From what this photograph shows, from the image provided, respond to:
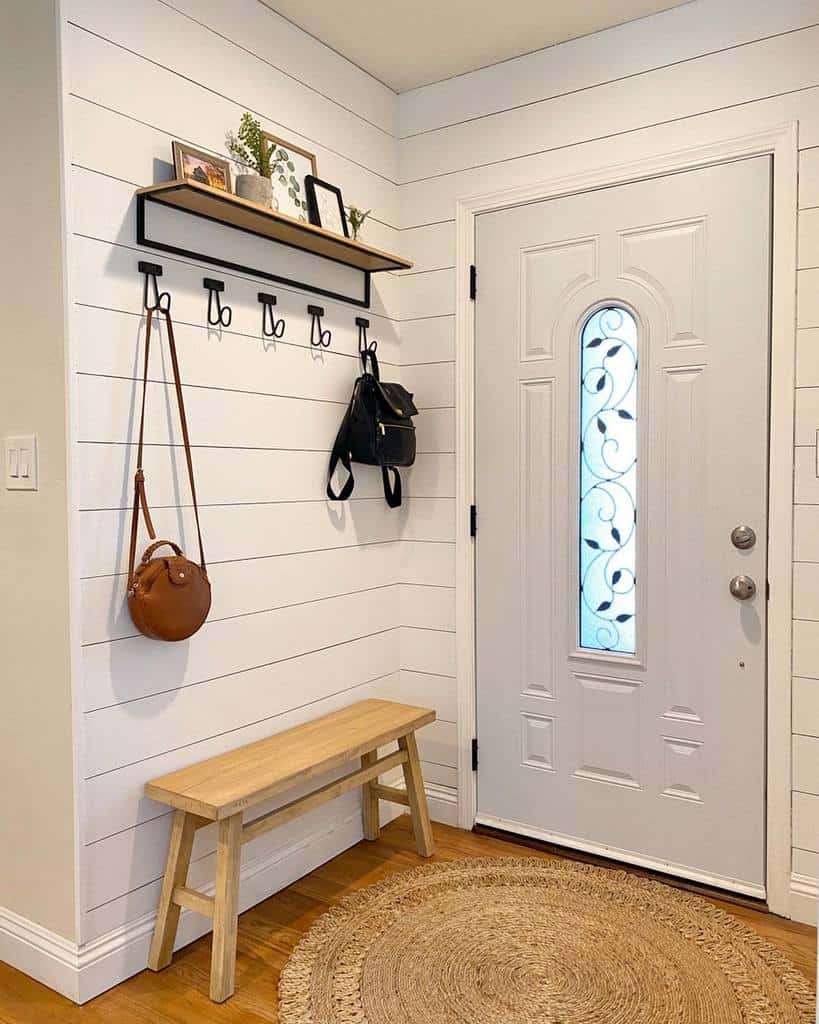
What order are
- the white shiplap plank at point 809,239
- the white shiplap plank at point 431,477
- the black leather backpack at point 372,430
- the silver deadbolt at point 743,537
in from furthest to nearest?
the white shiplap plank at point 431,477 < the black leather backpack at point 372,430 < the silver deadbolt at point 743,537 < the white shiplap plank at point 809,239

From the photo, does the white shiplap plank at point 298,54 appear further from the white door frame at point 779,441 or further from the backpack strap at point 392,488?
the backpack strap at point 392,488

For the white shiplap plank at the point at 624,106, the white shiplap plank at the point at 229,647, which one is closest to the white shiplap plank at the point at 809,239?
the white shiplap plank at the point at 624,106

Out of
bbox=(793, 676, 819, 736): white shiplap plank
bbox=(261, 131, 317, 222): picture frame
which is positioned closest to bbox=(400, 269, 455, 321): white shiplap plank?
bbox=(261, 131, 317, 222): picture frame

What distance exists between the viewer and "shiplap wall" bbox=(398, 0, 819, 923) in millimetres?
2242

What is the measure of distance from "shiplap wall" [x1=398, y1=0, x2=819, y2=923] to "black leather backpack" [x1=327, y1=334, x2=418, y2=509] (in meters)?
0.23

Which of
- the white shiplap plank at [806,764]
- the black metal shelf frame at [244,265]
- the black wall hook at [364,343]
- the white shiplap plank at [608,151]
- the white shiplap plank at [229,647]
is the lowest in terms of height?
the white shiplap plank at [806,764]

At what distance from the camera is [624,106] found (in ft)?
8.26

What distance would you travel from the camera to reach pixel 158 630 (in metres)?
1.97

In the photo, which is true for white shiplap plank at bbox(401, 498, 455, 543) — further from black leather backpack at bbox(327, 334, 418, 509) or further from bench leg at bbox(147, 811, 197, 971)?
bench leg at bbox(147, 811, 197, 971)

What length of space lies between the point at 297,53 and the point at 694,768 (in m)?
2.45

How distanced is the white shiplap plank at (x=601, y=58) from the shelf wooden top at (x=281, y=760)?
79.0 inches

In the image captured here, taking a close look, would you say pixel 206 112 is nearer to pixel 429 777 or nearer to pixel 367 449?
pixel 367 449

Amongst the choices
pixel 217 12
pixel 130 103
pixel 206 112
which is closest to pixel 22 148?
pixel 130 103

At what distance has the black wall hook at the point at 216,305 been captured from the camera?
2.22 metres
